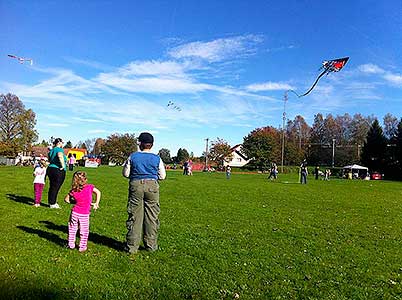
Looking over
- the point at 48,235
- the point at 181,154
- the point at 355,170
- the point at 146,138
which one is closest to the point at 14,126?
the point at 48,235

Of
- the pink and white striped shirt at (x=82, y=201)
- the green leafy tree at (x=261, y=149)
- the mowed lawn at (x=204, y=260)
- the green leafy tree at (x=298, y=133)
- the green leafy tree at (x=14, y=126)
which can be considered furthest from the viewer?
the green leafy tree at (x=298, y=133)

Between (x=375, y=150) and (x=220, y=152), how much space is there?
37.9m

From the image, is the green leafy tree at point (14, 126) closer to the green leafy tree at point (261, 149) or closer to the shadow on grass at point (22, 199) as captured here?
the shadow on grass at point (22, 199)

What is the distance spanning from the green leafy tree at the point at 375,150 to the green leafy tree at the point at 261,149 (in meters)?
21.6

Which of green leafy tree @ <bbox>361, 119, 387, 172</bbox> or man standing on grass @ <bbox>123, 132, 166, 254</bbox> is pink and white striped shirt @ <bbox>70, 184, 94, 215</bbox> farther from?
green leafy tree @ <bbox>361, 119, 387, 172</bbox>

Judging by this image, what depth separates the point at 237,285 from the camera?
532cm

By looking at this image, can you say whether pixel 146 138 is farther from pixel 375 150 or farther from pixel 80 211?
pixel 375 150

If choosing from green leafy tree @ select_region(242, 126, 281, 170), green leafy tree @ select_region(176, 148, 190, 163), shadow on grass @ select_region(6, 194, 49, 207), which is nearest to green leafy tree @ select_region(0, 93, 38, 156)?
A: shadow on grass @ select_region(6, 194, 49, 207)

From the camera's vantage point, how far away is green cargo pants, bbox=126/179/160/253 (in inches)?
263

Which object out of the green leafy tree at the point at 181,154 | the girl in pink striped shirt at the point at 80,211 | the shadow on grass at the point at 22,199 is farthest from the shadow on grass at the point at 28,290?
the green leafy tree at the point at 181,154

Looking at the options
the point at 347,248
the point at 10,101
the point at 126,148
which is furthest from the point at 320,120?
the point at 347,248

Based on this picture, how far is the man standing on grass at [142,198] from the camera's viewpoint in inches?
264

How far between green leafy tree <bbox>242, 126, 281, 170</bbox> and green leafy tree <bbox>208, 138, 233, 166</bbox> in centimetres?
455

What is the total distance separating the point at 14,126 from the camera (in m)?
60.1
